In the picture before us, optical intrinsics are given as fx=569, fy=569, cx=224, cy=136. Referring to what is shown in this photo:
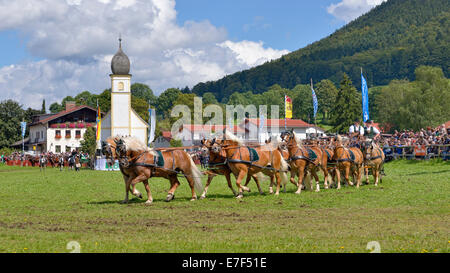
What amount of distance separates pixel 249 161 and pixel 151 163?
3622 millimetres

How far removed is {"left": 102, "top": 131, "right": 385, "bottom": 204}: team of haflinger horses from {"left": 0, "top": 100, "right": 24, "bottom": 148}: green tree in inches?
4097

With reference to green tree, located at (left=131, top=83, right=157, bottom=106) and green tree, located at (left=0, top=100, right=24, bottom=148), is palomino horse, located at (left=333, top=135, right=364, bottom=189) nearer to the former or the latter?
green tree, located at (left=0, top=100, right=24, bottom=148)

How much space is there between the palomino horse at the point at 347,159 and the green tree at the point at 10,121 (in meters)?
104

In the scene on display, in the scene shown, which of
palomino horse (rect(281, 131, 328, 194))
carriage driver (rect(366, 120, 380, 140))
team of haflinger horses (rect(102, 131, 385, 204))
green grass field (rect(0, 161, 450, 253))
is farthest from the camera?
carriage driver (rect(366, 120, 380, 140))

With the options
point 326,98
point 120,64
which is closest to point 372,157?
point 120,64

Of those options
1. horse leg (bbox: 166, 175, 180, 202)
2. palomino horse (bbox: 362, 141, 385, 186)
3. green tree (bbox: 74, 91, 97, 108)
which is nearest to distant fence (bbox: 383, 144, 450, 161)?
palomino horse (bbox: 362, 141, 385, 186)

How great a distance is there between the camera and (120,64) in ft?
251

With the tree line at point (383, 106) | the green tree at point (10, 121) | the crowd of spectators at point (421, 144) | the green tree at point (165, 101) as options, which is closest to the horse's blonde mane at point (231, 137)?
the crowd of spectators at point (421, 144)

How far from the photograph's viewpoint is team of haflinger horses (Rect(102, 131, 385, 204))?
734 inches

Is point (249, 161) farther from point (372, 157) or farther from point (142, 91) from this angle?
point (142, 91)

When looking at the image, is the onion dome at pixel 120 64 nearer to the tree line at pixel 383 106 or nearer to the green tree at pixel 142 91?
the tree line at pixel 383 106
